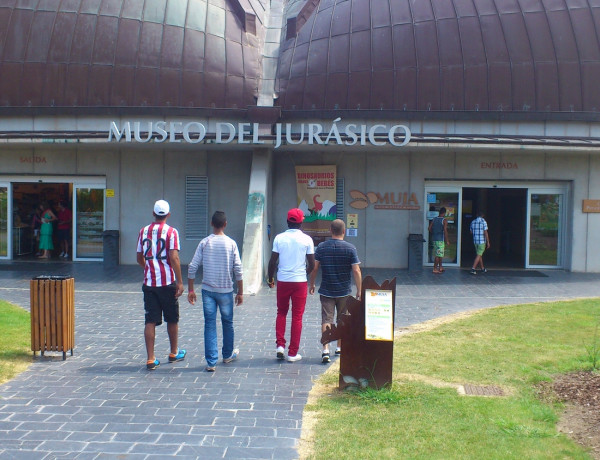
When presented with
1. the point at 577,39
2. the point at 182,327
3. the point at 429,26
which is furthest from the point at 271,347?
the point at 577,39

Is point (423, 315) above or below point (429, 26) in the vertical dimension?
below

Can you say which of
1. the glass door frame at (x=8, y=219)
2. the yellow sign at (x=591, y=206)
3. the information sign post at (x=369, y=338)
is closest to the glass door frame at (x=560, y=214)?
the yellow sign at (x=591, y=206)

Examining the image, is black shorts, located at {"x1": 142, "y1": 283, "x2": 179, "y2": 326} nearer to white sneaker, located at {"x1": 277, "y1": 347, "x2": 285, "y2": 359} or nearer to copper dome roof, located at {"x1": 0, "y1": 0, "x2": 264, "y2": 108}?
Result: white sneaker, located at {"x1": 277, "y1": 347, "x2": 285, "y2": 359}

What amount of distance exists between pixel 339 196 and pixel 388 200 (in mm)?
1433

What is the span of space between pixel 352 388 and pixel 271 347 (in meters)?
2.38

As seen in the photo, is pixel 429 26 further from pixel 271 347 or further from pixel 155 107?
pixel 271 347

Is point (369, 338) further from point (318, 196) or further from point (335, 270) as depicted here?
point (318, 196)

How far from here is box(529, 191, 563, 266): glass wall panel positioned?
18.2m

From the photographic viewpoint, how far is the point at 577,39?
17.7 m

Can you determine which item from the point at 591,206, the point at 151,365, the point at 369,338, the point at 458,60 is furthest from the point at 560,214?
the point at 151,365

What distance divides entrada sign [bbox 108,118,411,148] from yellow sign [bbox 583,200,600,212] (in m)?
5.79

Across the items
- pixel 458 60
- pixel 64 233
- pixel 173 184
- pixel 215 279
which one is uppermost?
pixel 458 60

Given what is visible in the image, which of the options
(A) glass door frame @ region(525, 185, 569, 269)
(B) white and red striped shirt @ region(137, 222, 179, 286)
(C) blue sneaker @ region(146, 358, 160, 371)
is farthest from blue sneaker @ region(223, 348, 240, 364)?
(A) glass door frame @ region(525, 185, 569, 269)

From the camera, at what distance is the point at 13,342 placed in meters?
8.61
